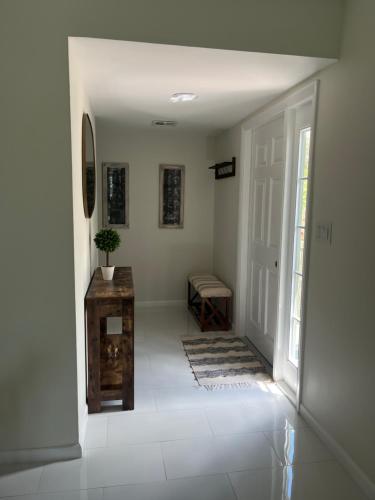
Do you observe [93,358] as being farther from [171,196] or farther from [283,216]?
[171,196]

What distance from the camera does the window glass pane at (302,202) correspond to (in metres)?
2.64

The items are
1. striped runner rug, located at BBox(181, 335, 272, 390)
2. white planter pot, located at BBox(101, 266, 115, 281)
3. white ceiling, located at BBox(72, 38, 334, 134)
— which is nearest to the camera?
white ceiling, located at BBox(72, 38, 334, 134)

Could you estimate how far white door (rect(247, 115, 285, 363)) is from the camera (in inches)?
119

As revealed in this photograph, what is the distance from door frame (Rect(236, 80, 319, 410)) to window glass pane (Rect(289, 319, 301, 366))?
8 cm

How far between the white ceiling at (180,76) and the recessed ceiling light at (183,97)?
51 millimetres

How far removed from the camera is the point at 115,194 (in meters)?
4.51

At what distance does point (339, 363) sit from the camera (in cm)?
208

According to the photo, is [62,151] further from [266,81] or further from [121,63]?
[266,81]

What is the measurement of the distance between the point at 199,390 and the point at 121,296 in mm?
962

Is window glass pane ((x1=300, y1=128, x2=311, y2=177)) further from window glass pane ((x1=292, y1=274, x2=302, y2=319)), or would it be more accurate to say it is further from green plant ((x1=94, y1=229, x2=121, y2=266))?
green plant ((x1=94, y1=229, x2=121, y2=266))

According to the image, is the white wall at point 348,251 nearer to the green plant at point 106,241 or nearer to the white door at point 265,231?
the white door at point 265,231

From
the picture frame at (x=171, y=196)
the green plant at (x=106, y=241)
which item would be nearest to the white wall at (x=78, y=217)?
the green plant at (x=106, y=241)

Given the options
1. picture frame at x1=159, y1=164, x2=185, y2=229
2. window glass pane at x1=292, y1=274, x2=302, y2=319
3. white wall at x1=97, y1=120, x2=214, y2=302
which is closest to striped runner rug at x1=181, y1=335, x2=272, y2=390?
window glass pane at x1=292, y1=274, x2=302, y2=319

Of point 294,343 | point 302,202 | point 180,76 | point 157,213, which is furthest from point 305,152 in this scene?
point 157,213
